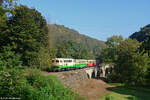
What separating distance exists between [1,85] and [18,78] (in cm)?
109

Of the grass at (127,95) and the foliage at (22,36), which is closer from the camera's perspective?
the foliage at (22,36)

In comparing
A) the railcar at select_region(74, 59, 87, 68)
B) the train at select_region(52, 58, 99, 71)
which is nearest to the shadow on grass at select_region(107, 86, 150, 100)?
the railcar at select_region(74, 59, 87, 68)

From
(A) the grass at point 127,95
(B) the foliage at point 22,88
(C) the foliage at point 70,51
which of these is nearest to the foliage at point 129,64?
(A) the grass at point 127,95

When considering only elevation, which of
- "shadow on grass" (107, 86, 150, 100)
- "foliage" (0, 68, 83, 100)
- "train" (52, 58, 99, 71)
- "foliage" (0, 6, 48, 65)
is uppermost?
"foliage" (0, 6, 48, 65)

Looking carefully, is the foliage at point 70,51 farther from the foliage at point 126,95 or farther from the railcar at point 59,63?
the foliage at point 126,95

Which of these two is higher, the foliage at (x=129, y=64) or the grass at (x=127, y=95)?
the foliage at (x=129, y=64)

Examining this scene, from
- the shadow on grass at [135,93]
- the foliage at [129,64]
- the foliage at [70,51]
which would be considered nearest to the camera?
the shadow on grass at [135,93]

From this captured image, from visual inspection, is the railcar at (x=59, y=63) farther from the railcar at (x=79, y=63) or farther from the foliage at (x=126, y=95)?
the foliage at (x=126, y=95)

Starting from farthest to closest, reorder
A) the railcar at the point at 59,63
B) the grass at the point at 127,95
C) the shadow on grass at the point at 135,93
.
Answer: the railcar at the point at 59,63 < the shadow on grass at the point at 135,93 < the grass at the point at 127,95

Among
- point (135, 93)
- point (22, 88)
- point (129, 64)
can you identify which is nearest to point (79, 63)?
point (129, 64)

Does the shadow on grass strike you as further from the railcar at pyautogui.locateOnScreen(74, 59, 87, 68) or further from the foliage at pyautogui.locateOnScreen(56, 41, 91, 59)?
the foliage at pyautogui.locateOnScreen(56, 41, 91, 59)

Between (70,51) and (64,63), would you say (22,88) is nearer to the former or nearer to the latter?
(64,63)

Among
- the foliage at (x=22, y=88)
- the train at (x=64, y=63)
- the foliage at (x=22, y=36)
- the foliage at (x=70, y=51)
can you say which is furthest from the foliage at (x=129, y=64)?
the foliage at (x=22, y=88)

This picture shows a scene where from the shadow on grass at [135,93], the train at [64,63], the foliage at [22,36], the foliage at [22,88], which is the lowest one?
the shadow on grass at [135,93]
